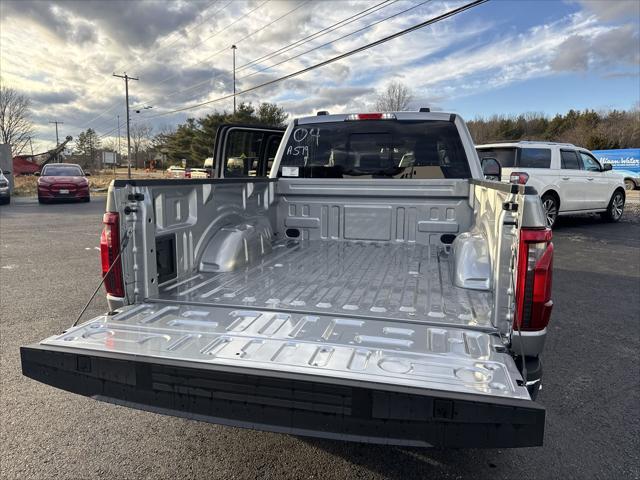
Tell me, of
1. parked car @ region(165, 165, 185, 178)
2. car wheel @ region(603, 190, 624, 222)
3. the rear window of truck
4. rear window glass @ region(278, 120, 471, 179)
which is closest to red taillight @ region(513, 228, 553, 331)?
rear window glass @ region(278, 120, 471, 179)

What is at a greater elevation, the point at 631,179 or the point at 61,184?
the point at 631,179

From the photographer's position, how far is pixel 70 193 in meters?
19.6

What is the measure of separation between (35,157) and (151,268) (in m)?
65.5

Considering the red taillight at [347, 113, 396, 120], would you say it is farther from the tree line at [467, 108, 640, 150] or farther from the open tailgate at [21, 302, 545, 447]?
the tree line at [467, 108, 640, 150]

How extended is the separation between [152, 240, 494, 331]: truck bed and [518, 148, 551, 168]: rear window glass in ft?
27.2

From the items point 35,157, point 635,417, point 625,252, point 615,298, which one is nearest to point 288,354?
point 635,417

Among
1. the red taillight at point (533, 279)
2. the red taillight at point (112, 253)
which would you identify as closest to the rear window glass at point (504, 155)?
the red taillight at point (533, 279)

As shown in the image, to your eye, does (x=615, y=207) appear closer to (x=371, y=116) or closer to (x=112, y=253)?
(x=371, y=116)

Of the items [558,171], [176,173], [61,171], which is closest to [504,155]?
[558,171]

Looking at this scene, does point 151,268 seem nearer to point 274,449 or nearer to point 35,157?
point 274,449

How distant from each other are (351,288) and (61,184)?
19917 millimetres

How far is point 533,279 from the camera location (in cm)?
221

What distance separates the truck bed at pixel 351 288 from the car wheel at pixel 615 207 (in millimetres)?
12080

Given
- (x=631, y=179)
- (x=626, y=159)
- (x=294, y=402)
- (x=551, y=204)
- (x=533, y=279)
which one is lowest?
(x=294, y=402)
